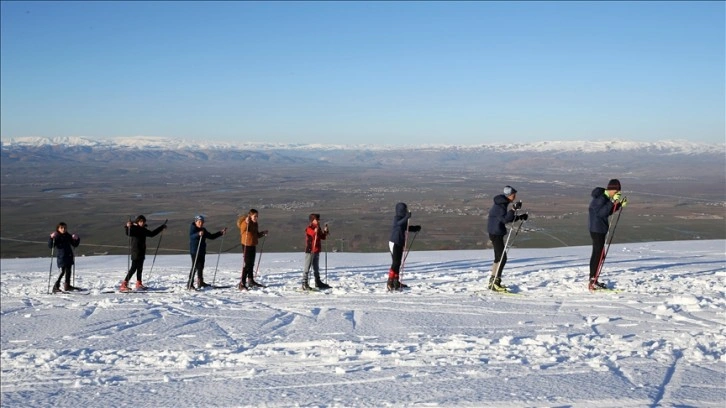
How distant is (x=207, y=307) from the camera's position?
9.46 metres

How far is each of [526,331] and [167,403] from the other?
4.35m

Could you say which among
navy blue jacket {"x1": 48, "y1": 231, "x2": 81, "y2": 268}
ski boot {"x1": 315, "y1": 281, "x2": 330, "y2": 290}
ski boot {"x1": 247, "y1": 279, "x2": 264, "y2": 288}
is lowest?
ski boot {"x1": 247, "y1": 279, "x2": 264, "y2": 288}

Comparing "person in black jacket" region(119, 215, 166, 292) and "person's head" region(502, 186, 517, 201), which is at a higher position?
"person's head" region(502, 186, 517, 201)

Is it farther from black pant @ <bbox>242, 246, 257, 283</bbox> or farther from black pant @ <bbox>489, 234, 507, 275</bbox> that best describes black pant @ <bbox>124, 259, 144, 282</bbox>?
black pant @ <bbox>489, 234, 507, 275</bbox>

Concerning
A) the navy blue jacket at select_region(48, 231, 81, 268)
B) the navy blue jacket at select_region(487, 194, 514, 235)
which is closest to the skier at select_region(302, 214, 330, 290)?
the navy blue jacket at select_region(487, 194, 514, 235)

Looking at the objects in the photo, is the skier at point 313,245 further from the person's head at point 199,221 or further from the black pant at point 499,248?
the black pant at point 499,248

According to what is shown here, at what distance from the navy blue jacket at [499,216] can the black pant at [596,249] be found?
1473 mm

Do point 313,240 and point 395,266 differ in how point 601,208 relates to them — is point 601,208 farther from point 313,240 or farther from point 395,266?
point 313,240

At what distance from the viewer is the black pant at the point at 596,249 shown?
9.66 m

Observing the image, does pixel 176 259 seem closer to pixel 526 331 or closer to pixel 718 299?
pixel 526 331

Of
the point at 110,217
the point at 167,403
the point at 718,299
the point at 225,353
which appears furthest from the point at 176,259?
the point at 110,217

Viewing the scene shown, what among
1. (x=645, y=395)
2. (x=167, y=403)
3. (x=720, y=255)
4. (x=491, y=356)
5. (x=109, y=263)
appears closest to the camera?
(x=645, y=395)

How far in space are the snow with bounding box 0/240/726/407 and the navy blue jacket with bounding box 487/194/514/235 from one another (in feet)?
3.73

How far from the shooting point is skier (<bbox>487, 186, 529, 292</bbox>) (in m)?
9.63
